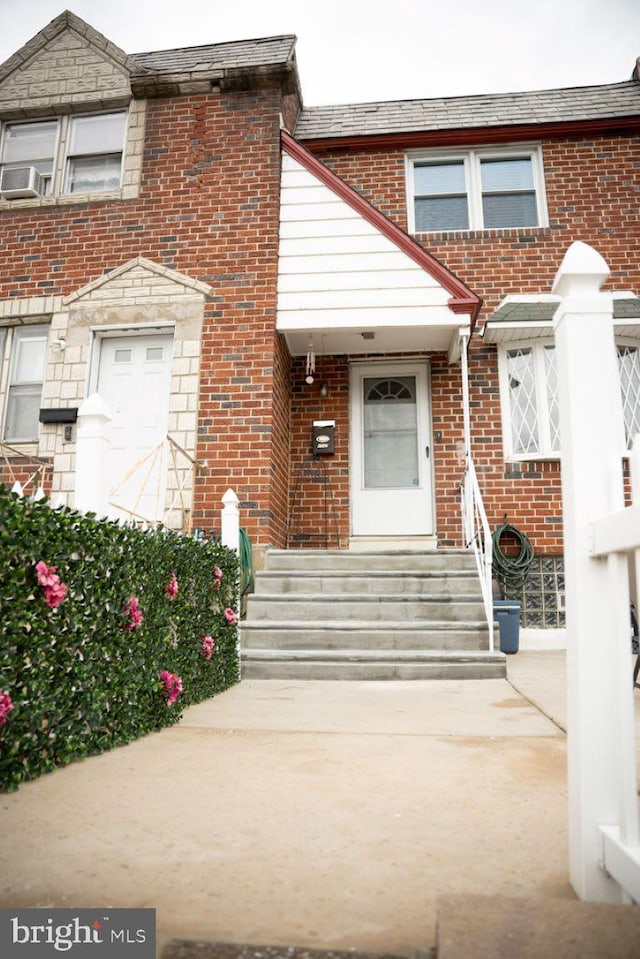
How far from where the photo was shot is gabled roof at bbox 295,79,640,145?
842 cm

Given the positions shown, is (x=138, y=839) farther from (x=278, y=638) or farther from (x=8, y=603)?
(x=278, y=638)

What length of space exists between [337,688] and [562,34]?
7.83 metres

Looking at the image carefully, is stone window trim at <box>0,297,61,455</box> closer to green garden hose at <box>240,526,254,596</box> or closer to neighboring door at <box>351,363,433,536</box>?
green garden hose at <box>240,526,254,596</box>

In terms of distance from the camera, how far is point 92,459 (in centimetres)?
329

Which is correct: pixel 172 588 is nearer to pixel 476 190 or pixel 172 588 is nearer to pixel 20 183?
pixel 20 183

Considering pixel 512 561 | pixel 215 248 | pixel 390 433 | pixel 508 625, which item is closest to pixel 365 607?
pixel 508 625

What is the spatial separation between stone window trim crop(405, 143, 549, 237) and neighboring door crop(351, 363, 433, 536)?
6.63 feet

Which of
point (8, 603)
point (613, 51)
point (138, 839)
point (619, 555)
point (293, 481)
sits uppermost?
point (613, 51)

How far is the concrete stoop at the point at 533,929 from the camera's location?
1011 mm

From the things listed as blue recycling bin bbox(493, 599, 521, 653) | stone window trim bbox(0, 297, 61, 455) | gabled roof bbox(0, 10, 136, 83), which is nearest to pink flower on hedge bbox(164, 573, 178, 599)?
blue recycling bin bbox(493, 599, 521, 653)

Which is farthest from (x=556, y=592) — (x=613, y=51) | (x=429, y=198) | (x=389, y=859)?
(x=613, y=51)

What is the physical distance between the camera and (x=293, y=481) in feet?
26.5

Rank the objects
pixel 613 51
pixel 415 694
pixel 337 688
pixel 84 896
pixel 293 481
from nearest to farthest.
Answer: pixel 84 896, pixel 415 694, pixel 337 688, pixel 293 481, pixel 613 51

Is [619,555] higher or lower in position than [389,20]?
lower
